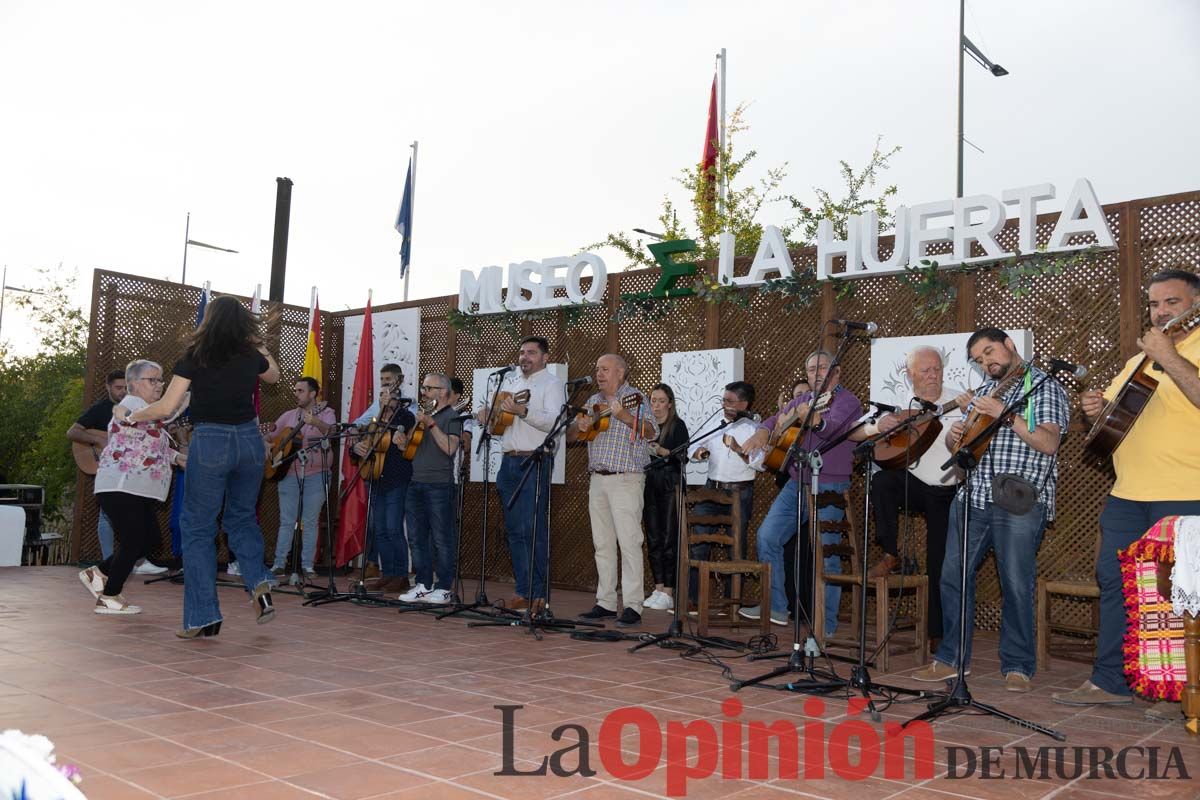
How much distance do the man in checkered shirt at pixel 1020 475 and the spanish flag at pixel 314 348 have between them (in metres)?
7.76

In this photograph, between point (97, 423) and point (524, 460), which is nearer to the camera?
point (524, 460)

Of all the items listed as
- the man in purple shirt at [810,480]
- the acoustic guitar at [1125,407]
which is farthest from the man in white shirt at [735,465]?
the acoustic guitar at [1125,407]

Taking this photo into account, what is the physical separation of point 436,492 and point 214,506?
8.05 feet

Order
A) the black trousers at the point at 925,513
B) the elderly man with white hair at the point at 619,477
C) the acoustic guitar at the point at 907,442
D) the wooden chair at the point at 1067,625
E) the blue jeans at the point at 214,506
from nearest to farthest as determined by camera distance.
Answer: the acoustic guitar at the point at 907,442
the blue jeans at the point at 214,506
the wooden chair at the point at 1067,625
the black trousers at the point at 925,513
the elderly man with white hair at the point at 619,477

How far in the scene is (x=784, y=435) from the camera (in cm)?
570

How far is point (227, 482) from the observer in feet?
17.3

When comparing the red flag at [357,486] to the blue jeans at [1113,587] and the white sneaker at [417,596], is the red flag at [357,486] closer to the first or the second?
the white sneaker at [417,596]

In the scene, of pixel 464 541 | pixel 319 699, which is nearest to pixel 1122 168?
pixel 464 541

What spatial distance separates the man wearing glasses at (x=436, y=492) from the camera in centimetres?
740

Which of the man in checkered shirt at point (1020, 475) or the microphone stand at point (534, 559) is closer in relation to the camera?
the man in checkered shirt at point (1020, 475)

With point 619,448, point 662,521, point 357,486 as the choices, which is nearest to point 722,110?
point 357,486

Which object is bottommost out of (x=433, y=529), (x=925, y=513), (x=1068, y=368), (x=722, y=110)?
(x=433, y=529)

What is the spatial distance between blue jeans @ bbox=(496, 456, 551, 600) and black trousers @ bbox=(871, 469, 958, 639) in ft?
7.45

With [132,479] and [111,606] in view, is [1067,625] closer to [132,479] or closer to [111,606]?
[132,479]
